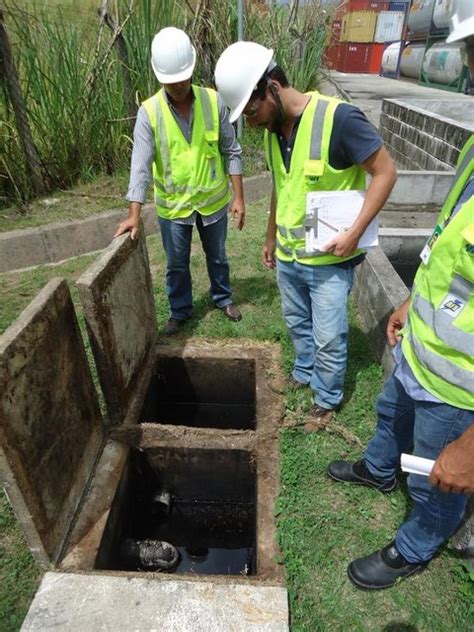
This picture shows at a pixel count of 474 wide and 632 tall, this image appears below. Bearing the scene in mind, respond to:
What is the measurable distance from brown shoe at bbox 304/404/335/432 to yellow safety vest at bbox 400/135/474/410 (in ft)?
3.96

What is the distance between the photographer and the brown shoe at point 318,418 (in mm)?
2604

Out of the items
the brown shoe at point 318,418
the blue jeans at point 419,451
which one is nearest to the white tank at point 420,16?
the brown shoe at point 318,418

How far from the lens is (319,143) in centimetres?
199

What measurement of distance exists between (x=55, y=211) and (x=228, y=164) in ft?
9.17

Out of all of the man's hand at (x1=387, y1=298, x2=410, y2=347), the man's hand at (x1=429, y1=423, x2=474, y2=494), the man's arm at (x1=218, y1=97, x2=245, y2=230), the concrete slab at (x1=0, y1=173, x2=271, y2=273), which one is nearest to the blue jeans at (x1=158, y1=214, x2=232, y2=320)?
the man's arm at (x1=218, y1=97, x2=245, y2=230)

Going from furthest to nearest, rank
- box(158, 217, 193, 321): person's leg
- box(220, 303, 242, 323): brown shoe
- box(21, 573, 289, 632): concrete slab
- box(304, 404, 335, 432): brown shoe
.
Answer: box(220, 303, 242, 323): brown shoe < box(158, 217, 193, 321): person's leg < box(304, 404, 335, 432): brown shoe < box(21, 573, 289, 632): concrete slab

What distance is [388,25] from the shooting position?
85.3 feet

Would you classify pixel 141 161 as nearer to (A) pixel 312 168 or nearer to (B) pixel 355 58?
(A) pixel 312 168

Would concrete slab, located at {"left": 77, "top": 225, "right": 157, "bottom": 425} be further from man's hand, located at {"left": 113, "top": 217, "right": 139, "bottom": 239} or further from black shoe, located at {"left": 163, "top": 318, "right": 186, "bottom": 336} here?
black shoe, located at {"left": 163, "top": 318, "right": 186, "bottom": 336}

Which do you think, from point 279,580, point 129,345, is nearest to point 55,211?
point 129,345

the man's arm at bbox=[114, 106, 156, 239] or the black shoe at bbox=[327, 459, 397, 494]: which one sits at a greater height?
the man's arm at bbox=[114, 106, 156, 239]

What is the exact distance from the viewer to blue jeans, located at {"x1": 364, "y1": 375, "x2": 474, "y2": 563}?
4.70 ft

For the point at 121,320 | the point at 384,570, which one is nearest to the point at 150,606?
the point at 384,570

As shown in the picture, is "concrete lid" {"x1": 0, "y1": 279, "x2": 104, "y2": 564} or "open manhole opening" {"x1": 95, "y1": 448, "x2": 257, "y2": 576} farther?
"open manhole opening" {"x1": 95, "y1": 448, "x2": 257, "y2": 576}
